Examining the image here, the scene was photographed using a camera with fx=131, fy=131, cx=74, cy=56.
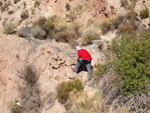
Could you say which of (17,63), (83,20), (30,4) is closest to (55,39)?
(17,63)

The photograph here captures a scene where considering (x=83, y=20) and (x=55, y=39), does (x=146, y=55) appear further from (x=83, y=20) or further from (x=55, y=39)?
(x=83, y=20)

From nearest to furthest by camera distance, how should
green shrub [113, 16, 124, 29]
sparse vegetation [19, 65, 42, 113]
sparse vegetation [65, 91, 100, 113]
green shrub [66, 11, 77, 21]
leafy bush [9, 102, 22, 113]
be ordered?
sparse vegetation [65, 91, 100, 113], leafy bush [9, 102, 22, 113], sparse vegetation [19, 65, 42, 113], green shrub [113, 16, 124, 29], green shrub [66, 11, 77, 21]

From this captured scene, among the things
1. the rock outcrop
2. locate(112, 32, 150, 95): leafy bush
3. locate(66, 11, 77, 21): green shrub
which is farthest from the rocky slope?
locate(66, 11, 77, 21): green shrub

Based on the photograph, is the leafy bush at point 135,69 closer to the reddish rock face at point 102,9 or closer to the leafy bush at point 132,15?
the leafy bush at point 132,15

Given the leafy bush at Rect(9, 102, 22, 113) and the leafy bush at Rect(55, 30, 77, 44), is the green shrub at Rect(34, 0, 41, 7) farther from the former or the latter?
the leafy bush at Rect(9, 102, 22, 113)

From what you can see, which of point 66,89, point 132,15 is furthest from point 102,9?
point 66,89

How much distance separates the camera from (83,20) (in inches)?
456

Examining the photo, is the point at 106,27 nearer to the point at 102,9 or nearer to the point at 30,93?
the point at 102,9

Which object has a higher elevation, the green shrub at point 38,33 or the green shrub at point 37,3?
the green shrub at point 37,3

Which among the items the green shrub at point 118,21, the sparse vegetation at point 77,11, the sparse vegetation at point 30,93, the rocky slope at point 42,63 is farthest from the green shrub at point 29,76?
the sparse vegetation at point 77,11

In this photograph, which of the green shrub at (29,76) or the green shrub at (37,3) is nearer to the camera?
the green shrub at (29,76)

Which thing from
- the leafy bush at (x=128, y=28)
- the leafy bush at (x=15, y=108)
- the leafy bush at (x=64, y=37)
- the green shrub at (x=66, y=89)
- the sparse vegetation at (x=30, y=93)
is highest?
the leafy bush at (x=128, y=28)

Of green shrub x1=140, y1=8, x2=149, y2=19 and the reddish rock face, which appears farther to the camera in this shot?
the reddish rock face

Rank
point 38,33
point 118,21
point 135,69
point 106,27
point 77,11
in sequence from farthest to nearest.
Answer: point 77,11 < point 106,27 < point 118,21 < point 38,33 < point 135,69
